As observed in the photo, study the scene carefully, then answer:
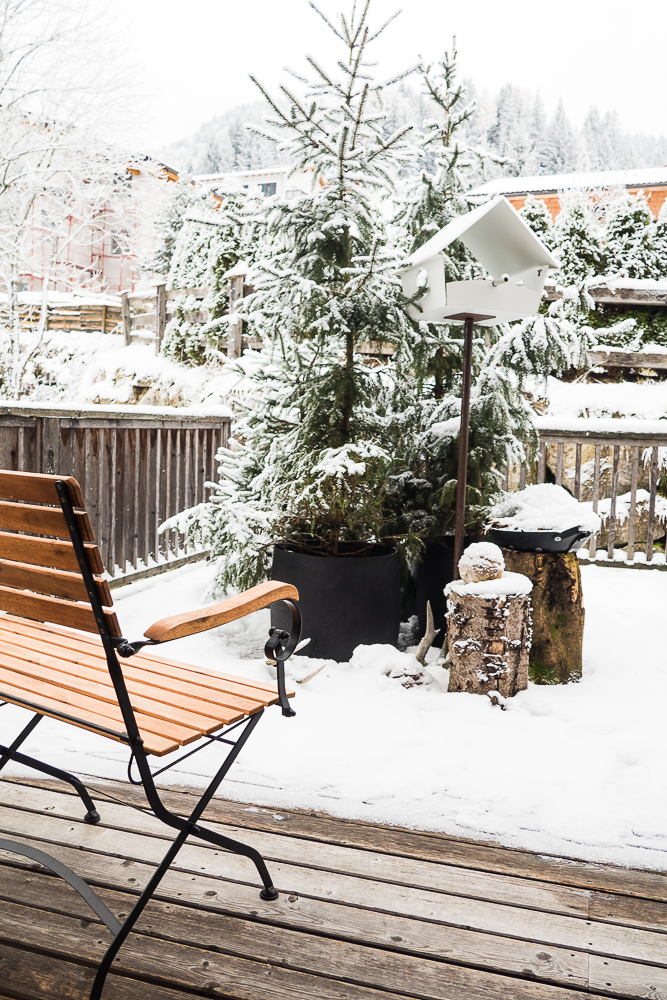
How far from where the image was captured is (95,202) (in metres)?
13.0

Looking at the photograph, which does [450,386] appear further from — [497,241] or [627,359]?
[627,359]

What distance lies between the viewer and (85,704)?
58.7 inches

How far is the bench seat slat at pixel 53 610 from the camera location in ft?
4.52

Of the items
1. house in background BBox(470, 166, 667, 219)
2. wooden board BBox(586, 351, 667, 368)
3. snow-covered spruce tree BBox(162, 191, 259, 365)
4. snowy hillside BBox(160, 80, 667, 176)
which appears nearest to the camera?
wooden board BBox(586, 351, 667, 368)

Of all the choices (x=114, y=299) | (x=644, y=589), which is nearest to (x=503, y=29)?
(x=114, y=299)

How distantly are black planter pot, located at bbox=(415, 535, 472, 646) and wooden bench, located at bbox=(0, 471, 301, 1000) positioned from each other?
1.95 m

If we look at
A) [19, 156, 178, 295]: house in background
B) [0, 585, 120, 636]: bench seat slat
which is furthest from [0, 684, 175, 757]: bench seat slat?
[19, 156, 178, 295]: house in background

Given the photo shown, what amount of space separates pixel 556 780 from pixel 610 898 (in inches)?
23.6

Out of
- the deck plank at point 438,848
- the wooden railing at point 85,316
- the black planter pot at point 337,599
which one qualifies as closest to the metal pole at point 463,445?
the black planter pot at point 337,599

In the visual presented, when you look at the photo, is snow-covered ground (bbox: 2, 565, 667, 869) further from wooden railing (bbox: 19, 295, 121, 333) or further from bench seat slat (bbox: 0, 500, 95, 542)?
wooden railing (bbox: 19, 295, 121, 333)

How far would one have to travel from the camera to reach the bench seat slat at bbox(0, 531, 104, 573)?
1301 millimetres

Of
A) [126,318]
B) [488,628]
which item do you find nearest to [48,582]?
[488,628]

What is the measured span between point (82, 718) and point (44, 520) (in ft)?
1.28

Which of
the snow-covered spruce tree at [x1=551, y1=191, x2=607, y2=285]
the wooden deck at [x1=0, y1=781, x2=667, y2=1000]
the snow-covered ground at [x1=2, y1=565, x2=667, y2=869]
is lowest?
the snow-covered ground at [x1=2, y1=565, x2=667, y2=869]
